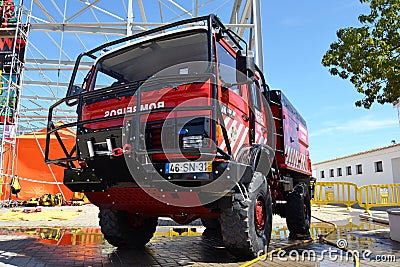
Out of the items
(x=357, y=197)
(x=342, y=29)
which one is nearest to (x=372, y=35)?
(x=342, y=29)

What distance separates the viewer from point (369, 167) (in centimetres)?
2733

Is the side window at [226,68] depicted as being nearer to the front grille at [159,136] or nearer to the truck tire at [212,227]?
the front grille at [159,136]

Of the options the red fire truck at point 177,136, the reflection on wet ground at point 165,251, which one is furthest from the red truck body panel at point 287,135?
the reflection on wet ground at point 165,251

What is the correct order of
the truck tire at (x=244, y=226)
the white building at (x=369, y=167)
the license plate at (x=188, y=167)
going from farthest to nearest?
the white building at (x=369, y=167), the truck tire at (x=244, y=226), the license plate at (x=188, y=167)

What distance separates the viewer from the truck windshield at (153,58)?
4.30 m

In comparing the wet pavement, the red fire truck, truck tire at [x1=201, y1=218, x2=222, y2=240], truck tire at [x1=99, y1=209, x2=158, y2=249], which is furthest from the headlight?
truck tire at [x1=201, y1=218, x2=222, y2=240]

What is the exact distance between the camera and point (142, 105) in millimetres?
4086

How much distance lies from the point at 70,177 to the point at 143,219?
69.5 inches

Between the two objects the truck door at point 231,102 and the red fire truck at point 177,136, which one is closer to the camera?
the red fire truck at point 177,136

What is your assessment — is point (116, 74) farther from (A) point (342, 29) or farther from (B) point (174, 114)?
(A) point (342, 29)

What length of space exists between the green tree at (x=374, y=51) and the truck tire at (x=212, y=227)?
3.87 m

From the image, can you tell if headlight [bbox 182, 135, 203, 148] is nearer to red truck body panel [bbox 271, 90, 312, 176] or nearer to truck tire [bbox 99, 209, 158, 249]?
truck tire [bbox 99, 209, 158, 249]

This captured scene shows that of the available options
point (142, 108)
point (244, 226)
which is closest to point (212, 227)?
point (244, 226)

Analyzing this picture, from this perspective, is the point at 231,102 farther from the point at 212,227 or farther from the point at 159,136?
the point at 212,227
